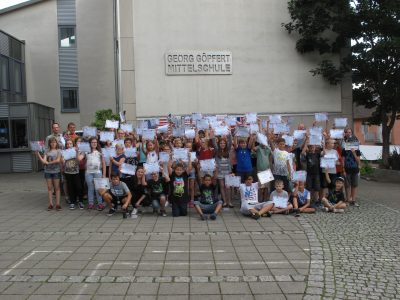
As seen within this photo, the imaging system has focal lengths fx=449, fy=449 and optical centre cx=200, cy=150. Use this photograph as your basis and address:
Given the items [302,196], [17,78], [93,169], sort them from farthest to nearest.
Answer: [17,78], [93,169], [302,196]

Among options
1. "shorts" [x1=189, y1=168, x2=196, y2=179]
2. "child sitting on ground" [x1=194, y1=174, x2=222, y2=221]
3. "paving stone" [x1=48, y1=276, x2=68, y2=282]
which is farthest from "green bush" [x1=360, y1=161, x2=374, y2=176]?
"paving stone" [x1=48, y1=276, x2=68, y2=282]

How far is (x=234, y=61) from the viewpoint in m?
19.5

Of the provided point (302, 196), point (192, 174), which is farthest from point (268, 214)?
point (192, 174)

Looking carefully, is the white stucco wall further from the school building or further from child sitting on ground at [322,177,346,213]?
child sitting on ground at [322,177,346,213]

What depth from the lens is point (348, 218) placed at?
8898 mm

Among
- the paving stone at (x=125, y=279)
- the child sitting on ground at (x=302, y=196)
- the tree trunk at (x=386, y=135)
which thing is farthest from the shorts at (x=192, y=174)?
the tree trunk at (x=386, y=135)

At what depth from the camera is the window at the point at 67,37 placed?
29.6m

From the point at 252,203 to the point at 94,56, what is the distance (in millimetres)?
23111

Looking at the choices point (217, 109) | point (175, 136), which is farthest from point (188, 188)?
point (217, 109)

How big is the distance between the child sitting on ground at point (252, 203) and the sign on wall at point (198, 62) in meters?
10.5

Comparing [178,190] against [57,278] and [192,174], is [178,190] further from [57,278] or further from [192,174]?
[57,278]

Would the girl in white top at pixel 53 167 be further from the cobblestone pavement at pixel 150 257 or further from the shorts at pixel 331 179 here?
the shorts at pixel 331 179

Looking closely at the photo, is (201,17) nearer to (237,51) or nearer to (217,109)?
(237,51)

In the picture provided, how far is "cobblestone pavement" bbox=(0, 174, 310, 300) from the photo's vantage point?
16.4ft
